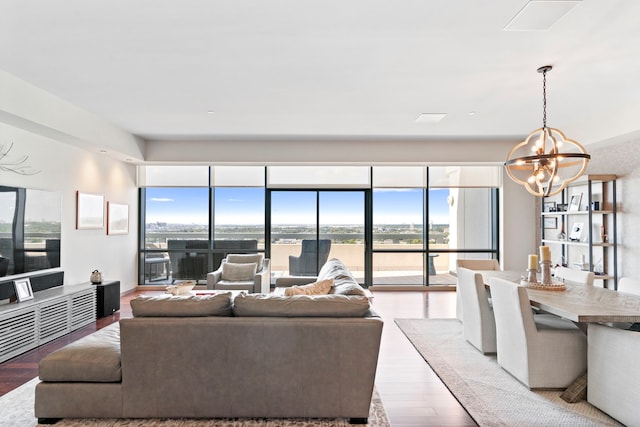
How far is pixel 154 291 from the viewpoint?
24.6 feet

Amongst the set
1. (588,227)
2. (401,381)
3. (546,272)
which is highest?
(588,227)

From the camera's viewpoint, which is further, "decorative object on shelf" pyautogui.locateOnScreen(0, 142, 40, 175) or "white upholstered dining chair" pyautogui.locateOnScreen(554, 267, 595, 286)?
"decorative object on shelf" pyautogui.locateOnScreen(0, 142, 40, 175)

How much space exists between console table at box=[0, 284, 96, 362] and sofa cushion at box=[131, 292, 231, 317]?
2.07 metres

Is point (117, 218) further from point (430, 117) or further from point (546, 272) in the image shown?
point (546, 272)

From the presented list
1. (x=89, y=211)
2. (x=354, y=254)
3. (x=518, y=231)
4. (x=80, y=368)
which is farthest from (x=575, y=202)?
(x=89, y=211)

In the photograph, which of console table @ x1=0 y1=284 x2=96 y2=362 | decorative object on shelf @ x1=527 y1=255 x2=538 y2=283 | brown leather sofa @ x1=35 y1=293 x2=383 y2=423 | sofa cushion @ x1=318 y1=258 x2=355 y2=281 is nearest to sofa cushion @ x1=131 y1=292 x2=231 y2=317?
brown leather sofa @ x1=35 y1=293 x2=383 y2=423

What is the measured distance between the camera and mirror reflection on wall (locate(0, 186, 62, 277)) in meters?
4.34

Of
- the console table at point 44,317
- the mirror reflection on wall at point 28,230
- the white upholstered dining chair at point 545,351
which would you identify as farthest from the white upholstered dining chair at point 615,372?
the mirror reflection on wall at point 28,230

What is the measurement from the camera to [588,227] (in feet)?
18.8

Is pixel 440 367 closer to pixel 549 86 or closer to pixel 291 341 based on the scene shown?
pixel 291 341

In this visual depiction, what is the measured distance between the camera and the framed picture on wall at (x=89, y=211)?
5.76 m

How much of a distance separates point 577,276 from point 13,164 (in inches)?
251

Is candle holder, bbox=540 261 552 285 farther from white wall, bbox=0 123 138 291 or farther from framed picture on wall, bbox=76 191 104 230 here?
framed picture on wall, bbox=76 191 104 230

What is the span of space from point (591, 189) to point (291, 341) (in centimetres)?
531
